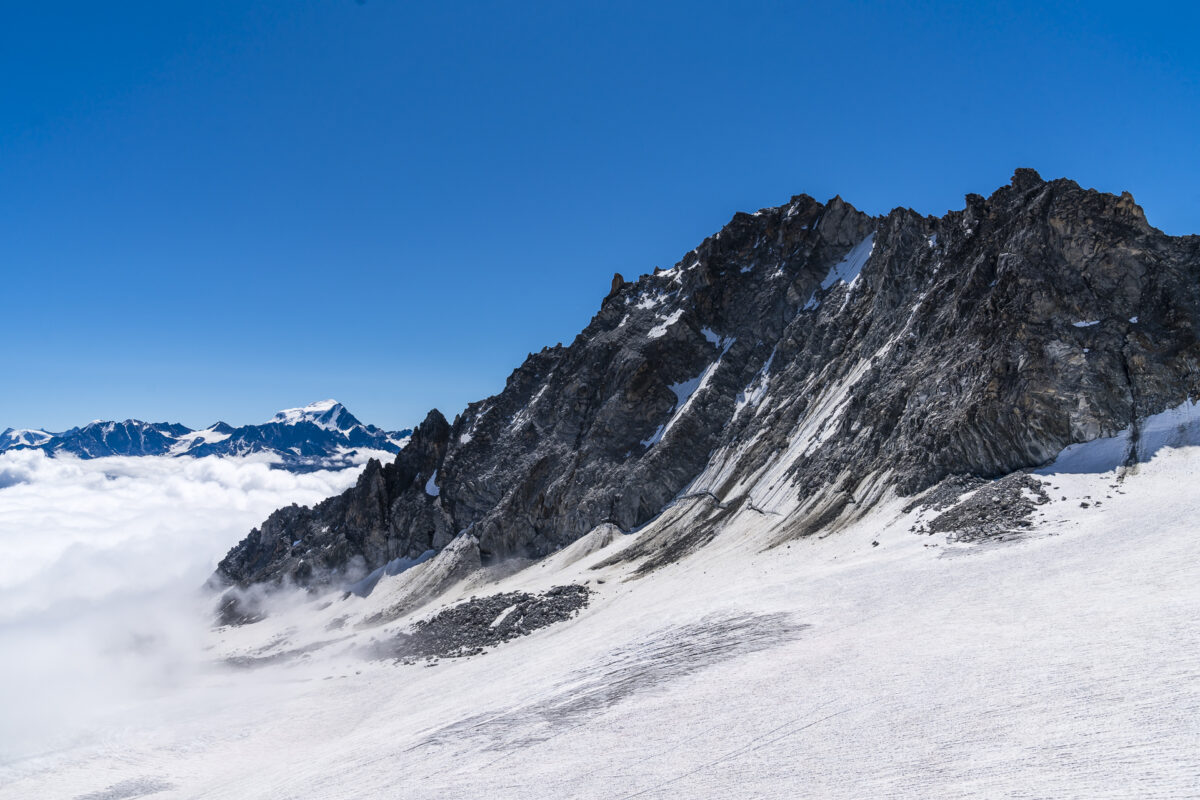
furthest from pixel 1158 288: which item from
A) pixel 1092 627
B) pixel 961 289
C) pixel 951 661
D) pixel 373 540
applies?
pixel 373 540

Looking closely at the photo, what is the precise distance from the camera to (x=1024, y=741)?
12.2m

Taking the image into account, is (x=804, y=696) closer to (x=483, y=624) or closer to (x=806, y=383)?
(x=483, y=624)

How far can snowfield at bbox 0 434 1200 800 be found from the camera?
12.6m

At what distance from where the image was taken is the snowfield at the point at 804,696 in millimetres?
12617

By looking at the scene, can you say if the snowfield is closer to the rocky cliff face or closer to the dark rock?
the dark rock

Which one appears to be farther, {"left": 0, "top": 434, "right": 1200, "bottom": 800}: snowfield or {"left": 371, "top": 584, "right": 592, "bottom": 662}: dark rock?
{"left": 371, "top": 584, "right": 592, "bottom": 662}: dark rock

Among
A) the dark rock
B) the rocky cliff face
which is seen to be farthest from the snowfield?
the rocky cliff face

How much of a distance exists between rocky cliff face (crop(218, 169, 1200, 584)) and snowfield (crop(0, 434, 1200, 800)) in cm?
570

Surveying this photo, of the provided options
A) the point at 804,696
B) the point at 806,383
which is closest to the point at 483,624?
the point at 804,696

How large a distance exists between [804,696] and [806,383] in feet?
182

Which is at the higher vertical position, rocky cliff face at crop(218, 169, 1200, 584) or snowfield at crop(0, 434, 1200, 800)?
rocky cliff face at crop(218, 169, 1200, 584)

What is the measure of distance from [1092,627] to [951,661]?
3979 mm

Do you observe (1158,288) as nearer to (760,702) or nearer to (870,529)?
(870,529)

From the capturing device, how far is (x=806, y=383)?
69250 mm
